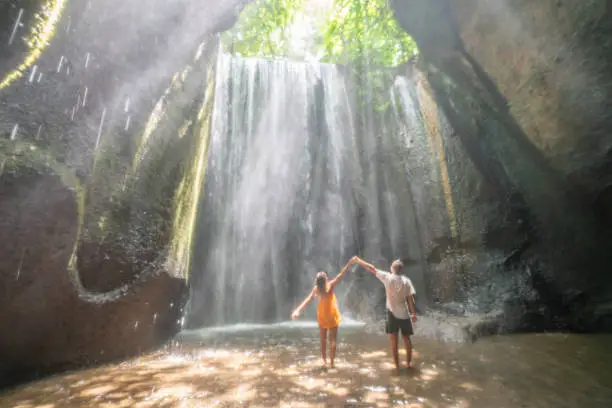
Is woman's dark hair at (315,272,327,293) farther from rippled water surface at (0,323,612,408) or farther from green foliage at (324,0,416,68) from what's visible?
green foliage at (324,0,416,68)

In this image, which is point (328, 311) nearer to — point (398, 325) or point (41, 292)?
point (398, 325)

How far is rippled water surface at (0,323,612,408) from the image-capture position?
160 inches

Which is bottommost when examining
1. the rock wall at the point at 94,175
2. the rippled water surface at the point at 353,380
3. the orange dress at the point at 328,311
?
the rippled water surface at the point at 353,380

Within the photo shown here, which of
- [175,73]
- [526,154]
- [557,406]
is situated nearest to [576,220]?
[526,154]

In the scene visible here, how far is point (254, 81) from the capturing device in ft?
53.7

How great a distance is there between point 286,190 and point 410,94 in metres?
7.38

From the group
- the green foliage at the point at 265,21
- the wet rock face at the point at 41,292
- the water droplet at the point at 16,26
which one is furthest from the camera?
the green foliage at the point at 265,21

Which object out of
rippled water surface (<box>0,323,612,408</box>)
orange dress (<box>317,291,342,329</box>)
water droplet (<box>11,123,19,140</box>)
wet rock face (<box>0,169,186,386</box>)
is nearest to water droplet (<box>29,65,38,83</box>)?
water droplet (<box>11,123,19,140</box>)

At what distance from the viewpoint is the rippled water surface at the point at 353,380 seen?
4.07m

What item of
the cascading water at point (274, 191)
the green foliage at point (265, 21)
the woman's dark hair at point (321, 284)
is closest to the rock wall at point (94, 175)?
the green foliage at point (265, 21)

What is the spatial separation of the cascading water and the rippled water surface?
8.31 metres

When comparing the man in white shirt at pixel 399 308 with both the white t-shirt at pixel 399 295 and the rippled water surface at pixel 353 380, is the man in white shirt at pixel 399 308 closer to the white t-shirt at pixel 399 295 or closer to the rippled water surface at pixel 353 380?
the white t-shirt at pixel 399 295

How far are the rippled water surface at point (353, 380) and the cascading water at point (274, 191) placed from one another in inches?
327

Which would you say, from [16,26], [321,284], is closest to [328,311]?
[321,284]
